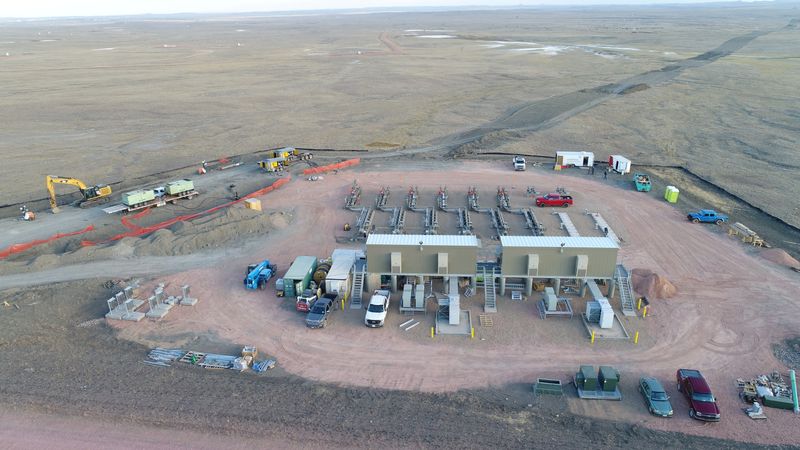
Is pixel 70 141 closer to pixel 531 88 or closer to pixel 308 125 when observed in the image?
pixel 308 125

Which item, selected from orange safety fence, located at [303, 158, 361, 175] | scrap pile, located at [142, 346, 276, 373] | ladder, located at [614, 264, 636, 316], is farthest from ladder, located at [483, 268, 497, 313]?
orange safety fence, located at [303, 158, 361, 175]

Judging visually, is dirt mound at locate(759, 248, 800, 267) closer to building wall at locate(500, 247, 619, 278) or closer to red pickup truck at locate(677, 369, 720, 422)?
building wall at locate(500, 247, 619, 278)

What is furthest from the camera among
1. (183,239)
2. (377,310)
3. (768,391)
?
(183,239)

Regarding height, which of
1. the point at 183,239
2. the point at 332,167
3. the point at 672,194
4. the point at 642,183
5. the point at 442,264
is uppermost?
the point at 442,264

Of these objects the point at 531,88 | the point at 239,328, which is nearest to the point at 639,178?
the point at 239,328

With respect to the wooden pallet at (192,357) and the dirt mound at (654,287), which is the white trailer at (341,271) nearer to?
the wooden pallet at (192,357)

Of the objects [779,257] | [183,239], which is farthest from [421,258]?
[779,257]

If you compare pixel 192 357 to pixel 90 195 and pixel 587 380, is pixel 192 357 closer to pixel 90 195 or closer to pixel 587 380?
pixel 587 380
